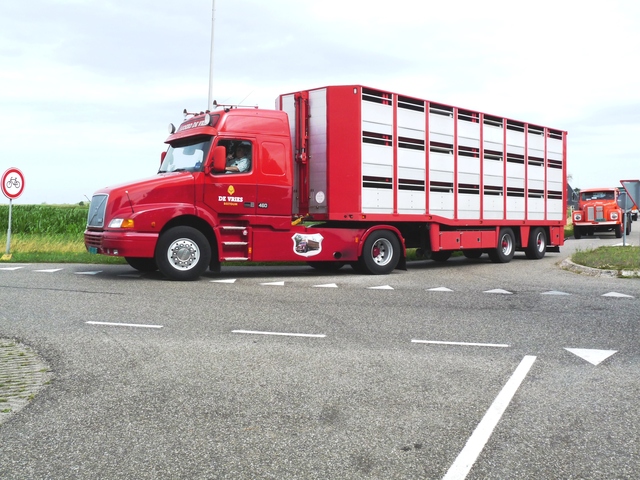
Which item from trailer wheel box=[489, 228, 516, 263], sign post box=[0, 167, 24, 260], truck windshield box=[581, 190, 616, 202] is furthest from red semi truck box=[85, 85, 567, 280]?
truck windshield box=[581, 190, 616, 202]

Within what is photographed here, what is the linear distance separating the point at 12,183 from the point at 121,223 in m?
6.65

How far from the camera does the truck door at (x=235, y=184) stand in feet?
41.1

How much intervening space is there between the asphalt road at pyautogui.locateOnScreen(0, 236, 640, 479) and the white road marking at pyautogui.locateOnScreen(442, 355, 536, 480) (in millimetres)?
16

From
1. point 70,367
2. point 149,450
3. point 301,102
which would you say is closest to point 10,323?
point 70,367

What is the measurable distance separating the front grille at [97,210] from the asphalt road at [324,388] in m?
2.35

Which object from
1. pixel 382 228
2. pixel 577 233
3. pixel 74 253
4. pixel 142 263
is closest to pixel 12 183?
pixel 74 253

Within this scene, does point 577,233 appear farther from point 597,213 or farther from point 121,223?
point 121,223

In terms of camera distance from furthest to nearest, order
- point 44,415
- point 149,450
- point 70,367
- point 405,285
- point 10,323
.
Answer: point 405,285
point 10,323
point 70,367
point 44,415
point 149,450

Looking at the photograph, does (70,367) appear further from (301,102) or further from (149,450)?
(301,102)

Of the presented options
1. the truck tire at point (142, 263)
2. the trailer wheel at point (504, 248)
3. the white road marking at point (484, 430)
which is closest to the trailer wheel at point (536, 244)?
the trailer wheel at point (504, 248)

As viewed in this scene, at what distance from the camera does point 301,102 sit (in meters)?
13.9

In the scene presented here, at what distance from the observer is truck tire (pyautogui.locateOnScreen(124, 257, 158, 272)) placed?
13656mm

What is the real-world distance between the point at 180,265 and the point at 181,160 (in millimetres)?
2072

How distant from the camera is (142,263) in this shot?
1379 centimetres
